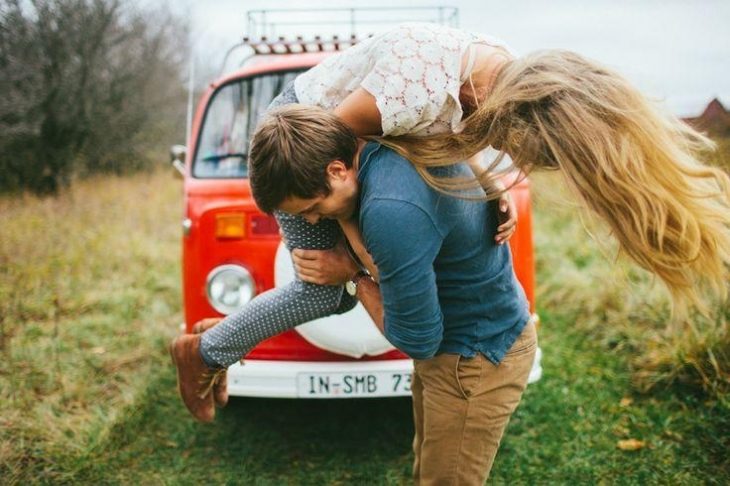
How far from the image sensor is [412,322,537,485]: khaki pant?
1792mm

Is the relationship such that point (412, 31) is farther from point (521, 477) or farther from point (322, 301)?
point (521, 477)

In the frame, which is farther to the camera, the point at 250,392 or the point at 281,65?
the point at 281,65

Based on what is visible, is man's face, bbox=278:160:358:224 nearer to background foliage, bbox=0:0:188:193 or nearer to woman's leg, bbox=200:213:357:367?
woman's leg, bbox=200:213:357:367

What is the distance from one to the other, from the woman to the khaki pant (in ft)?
1.31

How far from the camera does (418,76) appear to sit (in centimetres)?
171

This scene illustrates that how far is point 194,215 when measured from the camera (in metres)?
3.16

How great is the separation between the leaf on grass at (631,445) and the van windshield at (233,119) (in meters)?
2.52

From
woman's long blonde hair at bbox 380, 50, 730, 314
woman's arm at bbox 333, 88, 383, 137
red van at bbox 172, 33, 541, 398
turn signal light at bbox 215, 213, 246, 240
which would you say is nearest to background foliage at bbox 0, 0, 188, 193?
red van at bbox 172, 33, 541, 398

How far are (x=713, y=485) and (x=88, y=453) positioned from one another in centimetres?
299

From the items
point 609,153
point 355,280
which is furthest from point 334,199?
point 609,153

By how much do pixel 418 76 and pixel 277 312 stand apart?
0.97m

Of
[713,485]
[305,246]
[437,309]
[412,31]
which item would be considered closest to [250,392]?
[305,246]

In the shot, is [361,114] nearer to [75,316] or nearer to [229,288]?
[229,288]

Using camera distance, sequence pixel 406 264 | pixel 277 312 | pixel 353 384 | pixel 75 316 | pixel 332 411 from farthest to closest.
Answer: pixel 75 316
pixel 332 411
pixel 353 384
pixel 277 312
pixel 406 264
